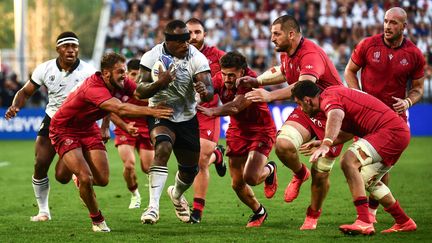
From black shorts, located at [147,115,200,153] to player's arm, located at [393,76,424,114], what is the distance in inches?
103

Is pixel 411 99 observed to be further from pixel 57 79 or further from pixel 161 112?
pixel 57 79

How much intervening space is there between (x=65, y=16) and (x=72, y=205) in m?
58.1

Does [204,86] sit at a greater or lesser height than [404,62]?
lesser

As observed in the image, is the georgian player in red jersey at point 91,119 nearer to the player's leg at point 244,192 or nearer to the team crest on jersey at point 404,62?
the player's leg at point 244,192

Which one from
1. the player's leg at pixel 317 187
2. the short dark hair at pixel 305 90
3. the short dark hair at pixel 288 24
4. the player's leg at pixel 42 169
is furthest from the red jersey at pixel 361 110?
the player's leg at pixel 42 169

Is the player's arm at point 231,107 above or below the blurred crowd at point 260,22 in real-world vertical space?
above

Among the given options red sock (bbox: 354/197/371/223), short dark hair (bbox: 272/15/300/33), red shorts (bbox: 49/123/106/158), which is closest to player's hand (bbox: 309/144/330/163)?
red sock (bbox: 354/197/371/223)

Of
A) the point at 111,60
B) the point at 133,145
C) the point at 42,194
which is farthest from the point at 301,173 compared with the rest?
the point at 133,145

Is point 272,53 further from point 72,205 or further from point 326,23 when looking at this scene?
point 72,205

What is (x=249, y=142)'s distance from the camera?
41.8 feet

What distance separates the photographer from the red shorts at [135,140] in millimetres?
15578

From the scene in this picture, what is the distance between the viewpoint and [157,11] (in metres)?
34.5

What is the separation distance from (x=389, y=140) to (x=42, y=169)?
5.14 metres

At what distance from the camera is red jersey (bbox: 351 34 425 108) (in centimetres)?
1270
